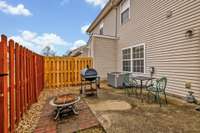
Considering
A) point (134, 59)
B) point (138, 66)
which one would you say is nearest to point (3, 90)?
point (138, 66)

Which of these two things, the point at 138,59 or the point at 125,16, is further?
the point at 125,16

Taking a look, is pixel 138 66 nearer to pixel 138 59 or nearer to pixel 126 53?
pixel 138 59

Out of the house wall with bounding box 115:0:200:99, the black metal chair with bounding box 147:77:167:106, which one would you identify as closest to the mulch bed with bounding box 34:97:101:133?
the black metal chair with bounding box 147:77:167:106

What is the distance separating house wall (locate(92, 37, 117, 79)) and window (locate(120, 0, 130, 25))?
182 centimetres

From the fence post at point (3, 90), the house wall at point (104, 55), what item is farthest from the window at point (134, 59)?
the fence post at point (3, 90)

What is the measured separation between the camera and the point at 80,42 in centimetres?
4091

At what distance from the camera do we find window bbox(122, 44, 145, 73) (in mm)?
8477

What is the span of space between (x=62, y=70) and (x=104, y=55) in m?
3.40

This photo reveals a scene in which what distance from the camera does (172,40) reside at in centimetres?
616

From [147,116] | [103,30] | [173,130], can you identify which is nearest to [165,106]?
[147,116]

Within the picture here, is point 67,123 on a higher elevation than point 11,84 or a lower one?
lower

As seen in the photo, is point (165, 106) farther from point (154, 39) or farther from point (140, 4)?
point (140, 4)

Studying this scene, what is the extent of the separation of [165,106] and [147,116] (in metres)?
1.19

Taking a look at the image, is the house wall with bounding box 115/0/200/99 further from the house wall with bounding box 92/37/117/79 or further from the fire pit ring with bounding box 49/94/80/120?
the fire pit ring with bounding box 49/94/80/120
